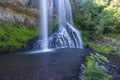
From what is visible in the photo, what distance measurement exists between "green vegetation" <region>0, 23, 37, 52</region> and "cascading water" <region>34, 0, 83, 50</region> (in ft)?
4.85

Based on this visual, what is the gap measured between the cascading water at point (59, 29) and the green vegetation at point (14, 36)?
148 centimetres

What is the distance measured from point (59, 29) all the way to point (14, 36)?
695 centimetres

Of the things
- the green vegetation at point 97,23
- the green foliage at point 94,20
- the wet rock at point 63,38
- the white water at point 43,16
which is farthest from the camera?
the green foliage at point 94,20

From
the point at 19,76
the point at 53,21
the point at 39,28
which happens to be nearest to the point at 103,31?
the point at 53,21

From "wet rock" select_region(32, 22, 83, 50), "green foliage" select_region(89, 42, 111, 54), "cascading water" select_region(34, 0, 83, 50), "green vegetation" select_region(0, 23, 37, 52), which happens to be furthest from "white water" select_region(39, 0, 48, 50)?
"green foliage" select_region(89, 42, 111, 54)

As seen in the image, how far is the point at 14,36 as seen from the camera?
1023 inches

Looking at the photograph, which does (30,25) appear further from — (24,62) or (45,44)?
(24,62)

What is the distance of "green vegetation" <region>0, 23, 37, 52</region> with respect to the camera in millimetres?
23905

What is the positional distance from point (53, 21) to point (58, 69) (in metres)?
17.2

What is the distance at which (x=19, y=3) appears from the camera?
27734mm

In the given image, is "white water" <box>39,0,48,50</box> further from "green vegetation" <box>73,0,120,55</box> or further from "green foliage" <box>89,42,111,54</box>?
"green foliage" <box>89,42,111,54</box>

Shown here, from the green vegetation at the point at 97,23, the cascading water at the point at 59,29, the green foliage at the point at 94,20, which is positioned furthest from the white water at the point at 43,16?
the green foliage at the point at 94,20

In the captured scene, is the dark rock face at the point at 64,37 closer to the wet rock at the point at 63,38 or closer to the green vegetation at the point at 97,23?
the wet rock at the point at 63,38

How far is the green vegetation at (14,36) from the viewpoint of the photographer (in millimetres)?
23905
